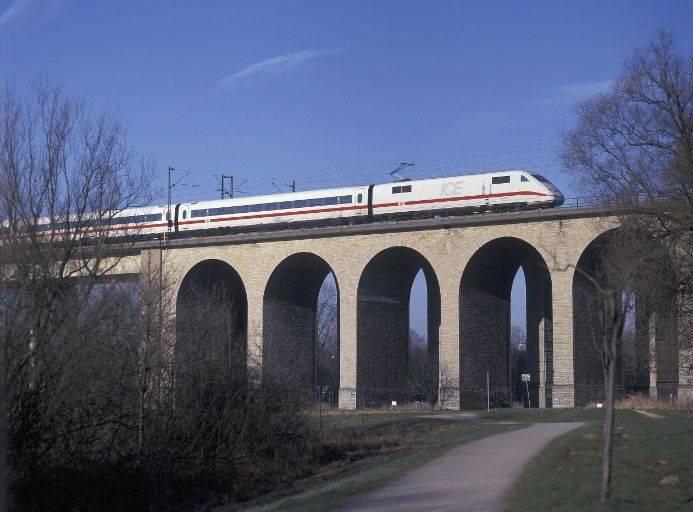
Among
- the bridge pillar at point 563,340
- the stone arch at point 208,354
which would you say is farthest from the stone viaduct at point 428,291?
the stone arch at point 208,354

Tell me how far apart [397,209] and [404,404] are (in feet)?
31.4

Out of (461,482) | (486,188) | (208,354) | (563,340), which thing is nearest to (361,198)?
(486,188)

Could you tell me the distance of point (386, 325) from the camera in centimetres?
4744

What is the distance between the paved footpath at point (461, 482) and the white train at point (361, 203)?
23773mm

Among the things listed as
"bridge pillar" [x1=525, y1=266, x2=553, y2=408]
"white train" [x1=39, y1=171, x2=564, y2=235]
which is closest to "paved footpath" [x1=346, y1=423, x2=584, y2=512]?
"white train" [x1=39, y1=171, x2=564, y2=235]

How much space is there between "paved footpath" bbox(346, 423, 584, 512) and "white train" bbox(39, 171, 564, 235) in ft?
78.0

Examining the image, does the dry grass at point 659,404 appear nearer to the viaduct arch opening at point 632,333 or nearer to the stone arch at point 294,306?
the viaduct arch opening at point 632,333

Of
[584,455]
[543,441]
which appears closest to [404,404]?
[543,441]

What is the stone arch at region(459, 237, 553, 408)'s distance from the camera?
142 feet

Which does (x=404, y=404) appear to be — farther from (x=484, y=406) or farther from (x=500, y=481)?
(x=500, y=481)

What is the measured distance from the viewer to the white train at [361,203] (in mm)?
43906

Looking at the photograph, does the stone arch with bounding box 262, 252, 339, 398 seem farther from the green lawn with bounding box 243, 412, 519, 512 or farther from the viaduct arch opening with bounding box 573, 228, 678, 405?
the green lawn with bounding box 243, 412, 519, 512

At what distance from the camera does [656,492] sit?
13023 mm

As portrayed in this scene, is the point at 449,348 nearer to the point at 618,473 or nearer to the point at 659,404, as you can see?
the point at 659,404
